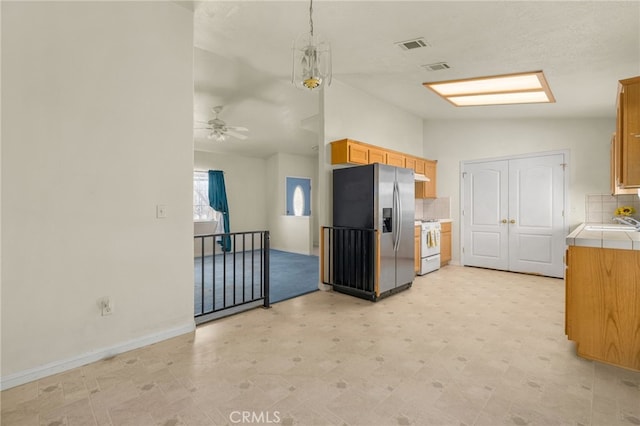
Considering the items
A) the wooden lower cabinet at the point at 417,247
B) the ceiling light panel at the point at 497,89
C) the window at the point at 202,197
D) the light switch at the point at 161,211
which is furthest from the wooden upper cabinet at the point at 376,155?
the window at the point at 202,197

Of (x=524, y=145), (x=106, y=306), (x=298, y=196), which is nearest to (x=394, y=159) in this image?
(x=524, y=145)

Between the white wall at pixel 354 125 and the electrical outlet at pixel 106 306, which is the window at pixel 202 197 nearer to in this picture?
the white wall at pixel 354 125

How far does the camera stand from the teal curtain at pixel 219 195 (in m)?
7.69

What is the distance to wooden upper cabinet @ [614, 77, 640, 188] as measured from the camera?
7.62 feet

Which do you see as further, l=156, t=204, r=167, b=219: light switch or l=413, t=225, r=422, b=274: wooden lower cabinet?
l=413, t=225, r=422, b=274: wooden lower cabinet

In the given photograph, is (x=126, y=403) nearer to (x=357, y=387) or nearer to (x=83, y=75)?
(x=357, y=387)

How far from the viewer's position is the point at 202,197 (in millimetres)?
7832

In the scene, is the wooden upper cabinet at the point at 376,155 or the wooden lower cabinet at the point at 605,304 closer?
the wooden lower cabinet at the point at 605,304

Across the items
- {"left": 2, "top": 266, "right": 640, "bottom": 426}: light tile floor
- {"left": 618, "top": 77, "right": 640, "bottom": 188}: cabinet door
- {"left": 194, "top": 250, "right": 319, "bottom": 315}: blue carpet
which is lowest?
{"left": 2, "top": 266, "right": 640, "bottom": 426}: light tile floor

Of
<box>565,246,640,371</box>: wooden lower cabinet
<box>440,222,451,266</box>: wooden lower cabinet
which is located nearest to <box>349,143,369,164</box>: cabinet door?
<box>440,222,451,266</box>: wooden lower cabinet

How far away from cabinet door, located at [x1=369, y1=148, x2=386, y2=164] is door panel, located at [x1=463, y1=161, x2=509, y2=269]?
2.01 m

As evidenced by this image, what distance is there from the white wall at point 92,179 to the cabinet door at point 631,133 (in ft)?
11.8

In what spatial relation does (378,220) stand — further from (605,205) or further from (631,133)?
(605,205)

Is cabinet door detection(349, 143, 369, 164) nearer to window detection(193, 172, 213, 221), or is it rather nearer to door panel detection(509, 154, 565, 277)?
door panel detection(509, 154, 565, 277)
